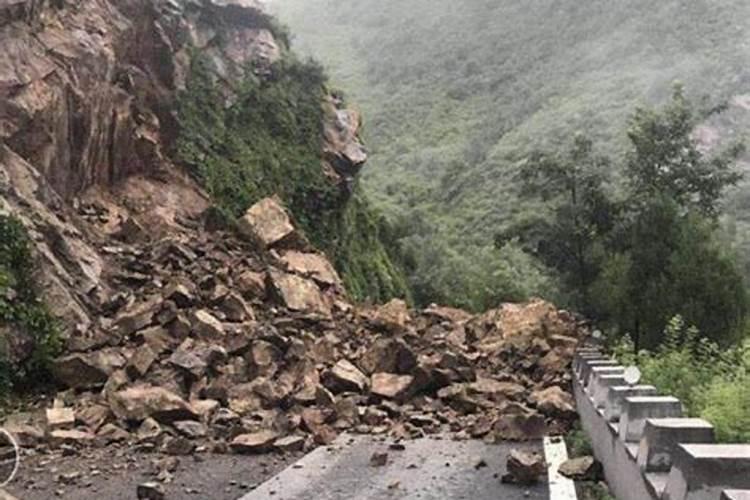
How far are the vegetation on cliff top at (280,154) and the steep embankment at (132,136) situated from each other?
68 millimetres

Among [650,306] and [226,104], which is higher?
[226,104]

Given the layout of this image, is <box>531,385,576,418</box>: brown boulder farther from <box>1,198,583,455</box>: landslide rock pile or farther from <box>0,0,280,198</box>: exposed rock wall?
<box>0,0,280,198</box>: exposed rock wall

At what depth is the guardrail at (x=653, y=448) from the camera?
15.3 feet

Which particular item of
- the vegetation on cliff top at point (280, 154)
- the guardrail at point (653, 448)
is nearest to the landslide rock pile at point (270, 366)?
the guardrail at point (653, 448)

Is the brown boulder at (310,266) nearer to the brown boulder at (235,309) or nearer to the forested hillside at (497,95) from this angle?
the brown boulder at (235,309)

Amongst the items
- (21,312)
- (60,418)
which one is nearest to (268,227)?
(21,312)

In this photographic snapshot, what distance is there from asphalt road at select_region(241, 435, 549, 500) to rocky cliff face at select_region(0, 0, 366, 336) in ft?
23.5

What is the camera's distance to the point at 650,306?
16312 mm

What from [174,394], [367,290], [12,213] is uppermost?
[12,213]

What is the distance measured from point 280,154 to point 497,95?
139ft

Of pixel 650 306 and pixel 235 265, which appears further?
pixel 235 265

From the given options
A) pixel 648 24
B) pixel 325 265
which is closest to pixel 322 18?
pixel 648 24

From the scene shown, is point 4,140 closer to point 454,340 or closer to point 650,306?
point 454,340

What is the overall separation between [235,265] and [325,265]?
166 inches
